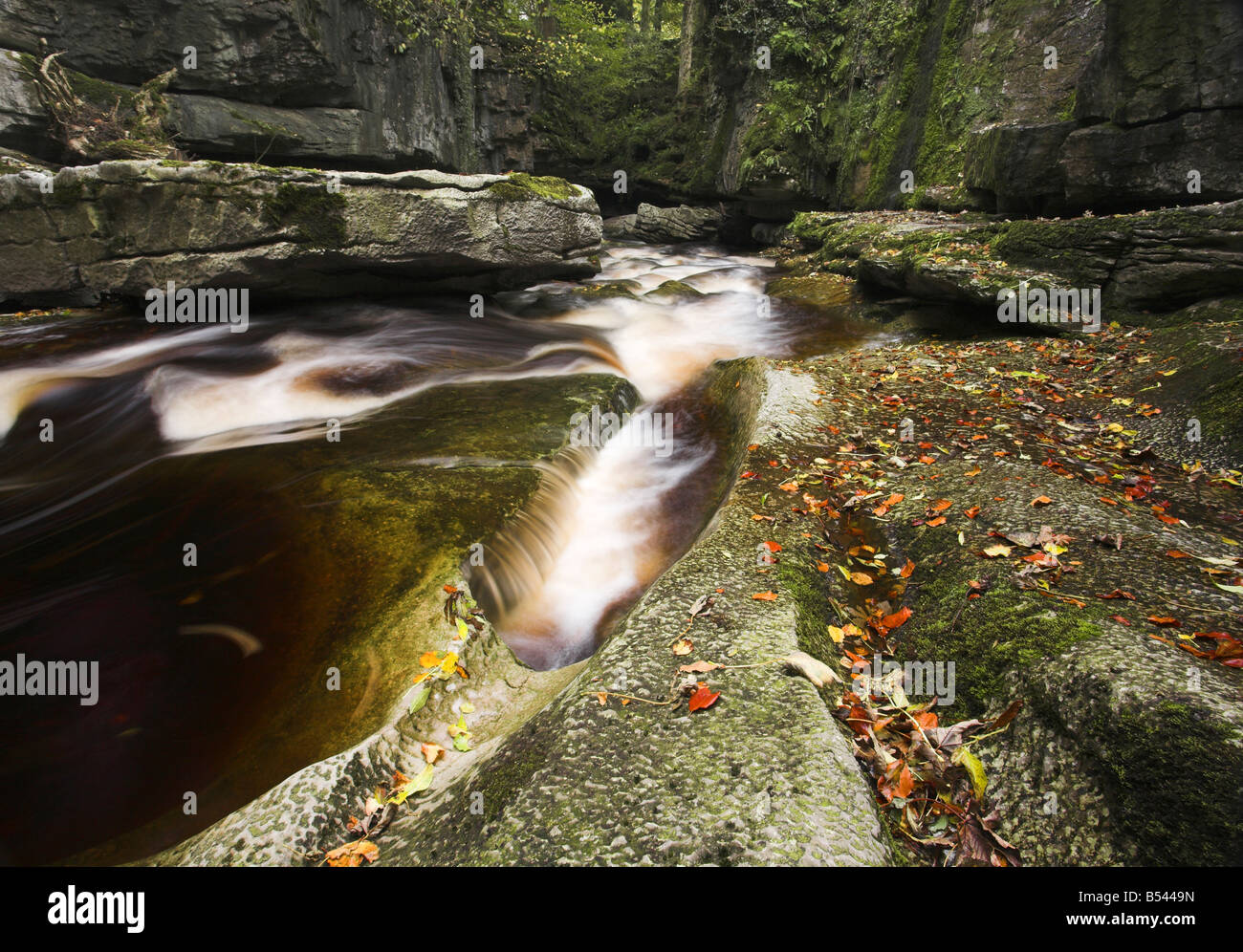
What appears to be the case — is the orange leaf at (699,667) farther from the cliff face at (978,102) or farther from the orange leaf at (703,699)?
the cliff face at (978,102)

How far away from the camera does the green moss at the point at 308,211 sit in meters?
8.30

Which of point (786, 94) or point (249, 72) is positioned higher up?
point (786, 94)

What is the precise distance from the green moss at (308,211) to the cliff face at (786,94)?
22.7 ft

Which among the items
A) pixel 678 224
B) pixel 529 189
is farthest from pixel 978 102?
pixel 678 224

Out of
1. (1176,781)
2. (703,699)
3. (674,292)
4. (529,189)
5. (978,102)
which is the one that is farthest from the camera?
(674,292)

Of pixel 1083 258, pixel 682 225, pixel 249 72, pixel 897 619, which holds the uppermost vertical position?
pixel 249 72

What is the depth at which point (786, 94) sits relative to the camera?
1731cm

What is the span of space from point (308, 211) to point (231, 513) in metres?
5.89

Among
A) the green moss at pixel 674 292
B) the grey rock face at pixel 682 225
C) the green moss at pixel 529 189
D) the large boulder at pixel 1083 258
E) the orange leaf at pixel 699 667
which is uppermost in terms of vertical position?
the grey rock face at pixel 682 225

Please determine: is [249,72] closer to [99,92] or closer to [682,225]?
[99,92]

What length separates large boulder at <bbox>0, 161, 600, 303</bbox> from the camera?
27.2 feet

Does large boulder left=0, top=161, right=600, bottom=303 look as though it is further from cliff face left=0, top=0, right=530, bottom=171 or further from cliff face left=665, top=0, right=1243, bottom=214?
cliff face left=665, top=0, right=1243, bottom=214

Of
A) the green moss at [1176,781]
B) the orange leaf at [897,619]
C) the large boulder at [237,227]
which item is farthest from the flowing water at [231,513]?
the green moss at [1176,781]

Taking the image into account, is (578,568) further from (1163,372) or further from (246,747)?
(1163,372)
